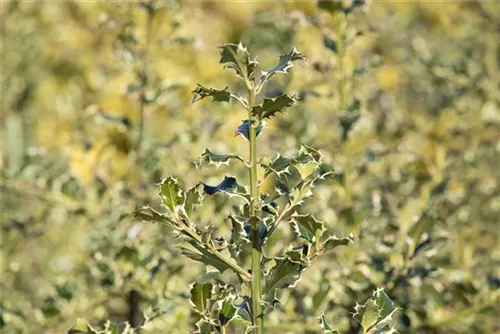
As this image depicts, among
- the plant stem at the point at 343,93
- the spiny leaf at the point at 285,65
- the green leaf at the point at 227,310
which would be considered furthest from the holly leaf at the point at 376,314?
the plant stem at the point at 343,93

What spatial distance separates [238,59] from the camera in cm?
76

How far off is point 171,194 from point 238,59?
14 centimetres

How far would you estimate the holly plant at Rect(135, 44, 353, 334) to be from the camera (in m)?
0.77

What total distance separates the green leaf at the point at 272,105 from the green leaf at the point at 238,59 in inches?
1.2

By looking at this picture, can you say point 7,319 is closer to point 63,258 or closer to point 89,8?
point 63,258

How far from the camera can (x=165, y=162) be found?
156 centimetres

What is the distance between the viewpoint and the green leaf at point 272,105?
765 millimetres

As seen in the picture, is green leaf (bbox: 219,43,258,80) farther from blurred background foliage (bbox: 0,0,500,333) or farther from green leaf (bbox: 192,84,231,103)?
blurred background foliage (bbox: 0,0,500,333)

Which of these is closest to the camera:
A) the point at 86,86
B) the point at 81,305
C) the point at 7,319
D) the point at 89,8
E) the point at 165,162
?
→ the point at 7,319

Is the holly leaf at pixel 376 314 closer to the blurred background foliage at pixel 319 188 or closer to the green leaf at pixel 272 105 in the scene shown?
the green leaf at pixel 272 105

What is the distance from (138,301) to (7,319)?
0.86 feet

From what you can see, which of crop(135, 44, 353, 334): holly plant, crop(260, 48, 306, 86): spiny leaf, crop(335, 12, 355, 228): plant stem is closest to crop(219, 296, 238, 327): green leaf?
crop(135, 44, 353, 334): holly plant

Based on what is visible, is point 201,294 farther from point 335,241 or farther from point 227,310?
point 335,241

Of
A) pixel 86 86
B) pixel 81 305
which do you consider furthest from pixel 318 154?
pixel 86 86
